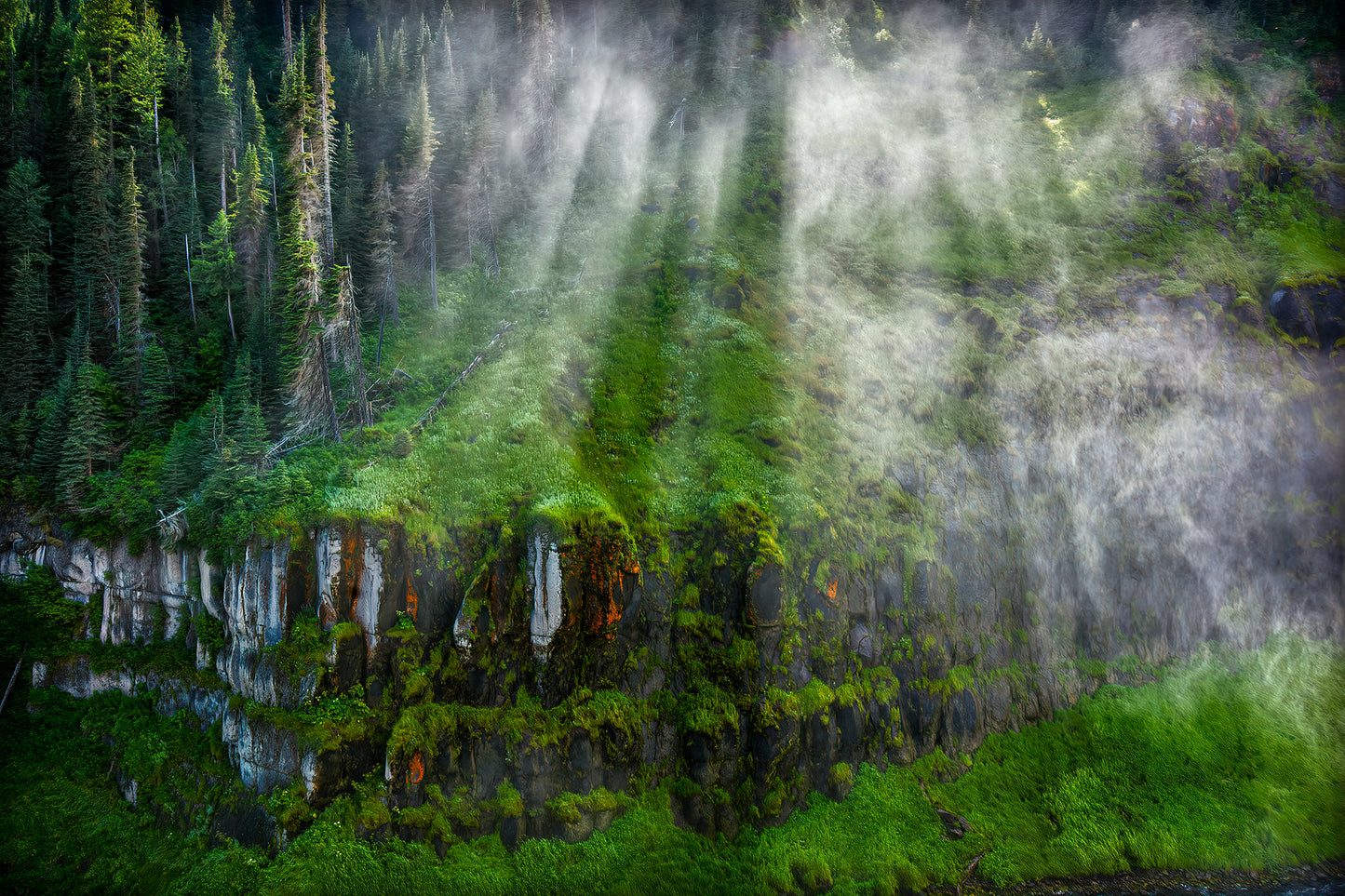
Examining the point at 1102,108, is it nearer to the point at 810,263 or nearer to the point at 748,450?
the point at 810,263

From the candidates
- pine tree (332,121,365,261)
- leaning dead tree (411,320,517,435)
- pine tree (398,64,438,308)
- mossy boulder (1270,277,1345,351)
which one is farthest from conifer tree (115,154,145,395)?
mossy boulder (1270,277,1345,351)

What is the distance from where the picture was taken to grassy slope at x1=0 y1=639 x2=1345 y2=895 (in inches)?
969

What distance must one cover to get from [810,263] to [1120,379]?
23490mm

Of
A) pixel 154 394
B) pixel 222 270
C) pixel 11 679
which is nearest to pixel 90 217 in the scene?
pixel 222 270

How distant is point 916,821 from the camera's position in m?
30.0

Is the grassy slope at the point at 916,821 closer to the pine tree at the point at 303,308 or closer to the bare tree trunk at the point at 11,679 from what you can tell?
the bare tree trunk at the point at 11,679

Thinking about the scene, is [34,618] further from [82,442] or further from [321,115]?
[321,115]

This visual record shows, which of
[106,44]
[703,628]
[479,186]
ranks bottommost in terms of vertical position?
[703,628]

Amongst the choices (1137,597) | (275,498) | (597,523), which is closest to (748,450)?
(597,523)

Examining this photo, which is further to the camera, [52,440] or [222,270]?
[222,270]

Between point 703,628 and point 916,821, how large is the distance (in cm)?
1321

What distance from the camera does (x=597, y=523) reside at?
30516mm

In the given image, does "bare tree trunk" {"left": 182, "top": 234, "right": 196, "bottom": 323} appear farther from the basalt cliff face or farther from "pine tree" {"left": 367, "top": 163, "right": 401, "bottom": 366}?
the basalt cliff face

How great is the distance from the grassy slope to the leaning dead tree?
56.3 feet
